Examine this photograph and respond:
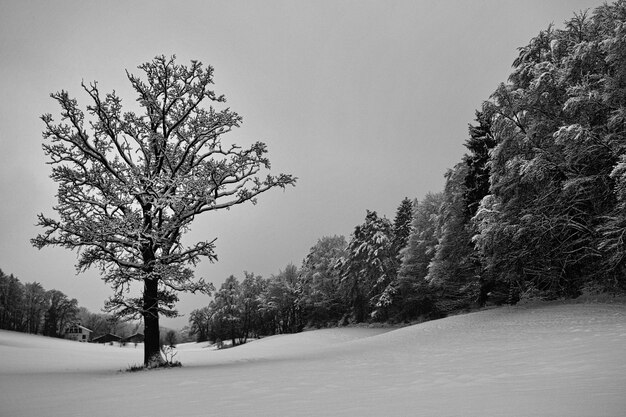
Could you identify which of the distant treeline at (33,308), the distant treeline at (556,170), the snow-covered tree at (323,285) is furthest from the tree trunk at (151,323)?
the distant treeline at (33,308)

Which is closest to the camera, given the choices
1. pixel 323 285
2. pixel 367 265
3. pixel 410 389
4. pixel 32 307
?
pixel 410 389

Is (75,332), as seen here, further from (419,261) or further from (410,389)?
(410,389)

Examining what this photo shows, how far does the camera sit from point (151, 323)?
14055 millimetres

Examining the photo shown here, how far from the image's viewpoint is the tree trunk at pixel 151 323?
1370 centimetres

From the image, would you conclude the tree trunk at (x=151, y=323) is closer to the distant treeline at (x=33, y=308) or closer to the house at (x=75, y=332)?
the distant treeline at (x=33, y=308)

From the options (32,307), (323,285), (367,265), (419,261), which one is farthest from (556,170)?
(32,307)

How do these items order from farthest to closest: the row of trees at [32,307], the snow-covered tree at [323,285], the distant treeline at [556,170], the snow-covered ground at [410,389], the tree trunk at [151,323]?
the row of trees at [32,307]
the snow-covered tree at [323,285]
the distant treeline at [556,170]
the tree trunk at [151,323]
the snow-covered ground at [410,389]

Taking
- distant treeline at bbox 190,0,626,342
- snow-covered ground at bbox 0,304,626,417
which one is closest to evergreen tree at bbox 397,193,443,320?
distant treeline at bbox 190,0,626,342

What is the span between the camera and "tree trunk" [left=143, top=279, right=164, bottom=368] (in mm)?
13703

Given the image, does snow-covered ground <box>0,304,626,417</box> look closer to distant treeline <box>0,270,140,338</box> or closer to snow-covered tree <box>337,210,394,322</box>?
snow-covered tree <box>337,210,394,322</box>

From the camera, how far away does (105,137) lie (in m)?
14.8

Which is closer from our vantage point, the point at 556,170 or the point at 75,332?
the point at 556,170

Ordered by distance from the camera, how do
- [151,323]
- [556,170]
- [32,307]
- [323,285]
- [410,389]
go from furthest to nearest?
[32,307] < [323,285] < [556,170] < [151,323] < [410,389]

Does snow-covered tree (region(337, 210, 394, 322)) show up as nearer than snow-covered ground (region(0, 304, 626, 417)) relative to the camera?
No
